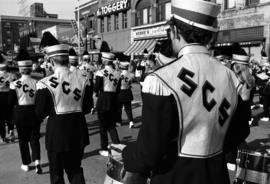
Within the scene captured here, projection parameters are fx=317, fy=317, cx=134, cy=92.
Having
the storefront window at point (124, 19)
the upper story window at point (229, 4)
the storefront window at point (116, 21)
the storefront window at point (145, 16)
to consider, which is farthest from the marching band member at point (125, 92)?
the storefront window at point (116, 21)

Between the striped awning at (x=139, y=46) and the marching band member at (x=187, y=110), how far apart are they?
27498mm

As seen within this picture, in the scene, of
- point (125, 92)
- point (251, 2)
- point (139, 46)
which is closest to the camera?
point (125, 92)

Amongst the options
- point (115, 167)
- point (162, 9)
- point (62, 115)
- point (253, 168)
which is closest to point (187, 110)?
point (115, 167)

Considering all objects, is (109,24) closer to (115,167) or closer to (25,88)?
(25,88)

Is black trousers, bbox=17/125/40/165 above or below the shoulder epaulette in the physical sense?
below

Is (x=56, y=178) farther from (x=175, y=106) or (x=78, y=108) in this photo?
(x=175, y=106)

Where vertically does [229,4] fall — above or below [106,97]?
above

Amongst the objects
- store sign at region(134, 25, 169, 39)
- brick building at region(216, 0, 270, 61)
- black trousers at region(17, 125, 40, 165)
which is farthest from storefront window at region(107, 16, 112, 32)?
black trousers at region(17, 125, 40, 165)

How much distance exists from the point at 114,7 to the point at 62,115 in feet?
109

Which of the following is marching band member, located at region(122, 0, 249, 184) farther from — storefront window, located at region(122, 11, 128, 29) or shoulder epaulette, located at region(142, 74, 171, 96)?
storefront window, located at region(122, 11, 128, 29)

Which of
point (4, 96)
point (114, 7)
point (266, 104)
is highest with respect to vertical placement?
point (114, 7)

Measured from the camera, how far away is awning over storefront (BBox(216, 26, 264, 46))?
2025cm

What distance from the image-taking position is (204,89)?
1.86 metres

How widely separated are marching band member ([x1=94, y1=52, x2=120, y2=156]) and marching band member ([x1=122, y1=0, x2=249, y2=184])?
15.6 feet
